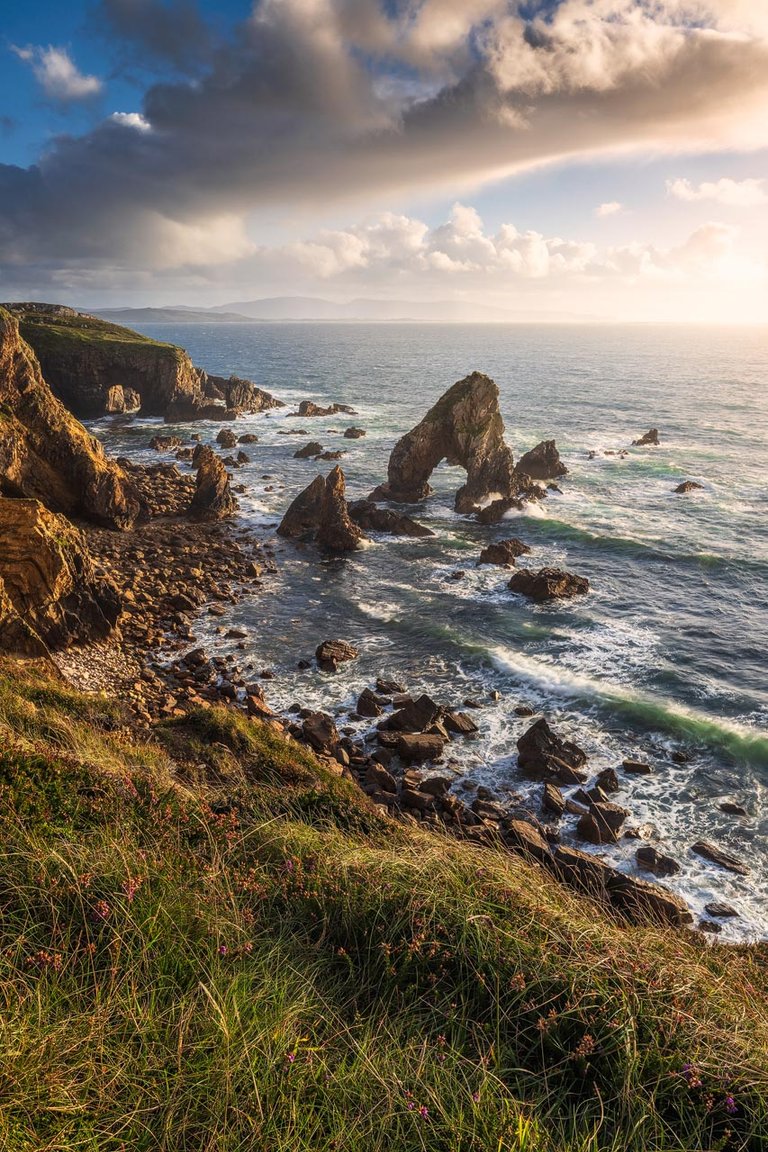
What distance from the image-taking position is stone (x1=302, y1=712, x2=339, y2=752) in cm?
2175

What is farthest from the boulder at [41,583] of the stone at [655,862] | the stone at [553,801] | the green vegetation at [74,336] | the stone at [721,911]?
the green vegetation at [74,336]

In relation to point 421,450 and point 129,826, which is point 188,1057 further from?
point 421,450

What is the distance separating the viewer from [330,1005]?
5.40 metres

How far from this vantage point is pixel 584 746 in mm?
23188

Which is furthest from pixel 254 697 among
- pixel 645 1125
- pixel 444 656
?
pixel 645 1125

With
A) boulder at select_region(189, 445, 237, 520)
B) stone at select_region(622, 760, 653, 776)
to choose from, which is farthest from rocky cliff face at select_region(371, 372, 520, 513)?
stone at select_region(622, 760, 653, 776)

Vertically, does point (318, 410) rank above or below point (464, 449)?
above

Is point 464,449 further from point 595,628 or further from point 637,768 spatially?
point 637,768

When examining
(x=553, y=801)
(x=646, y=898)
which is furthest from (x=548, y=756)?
(x=646, y=898)

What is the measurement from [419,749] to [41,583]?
15.8m

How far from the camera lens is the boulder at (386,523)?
4591cm

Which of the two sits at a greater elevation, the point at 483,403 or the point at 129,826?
the point at 483,403

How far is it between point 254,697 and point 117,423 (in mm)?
70268

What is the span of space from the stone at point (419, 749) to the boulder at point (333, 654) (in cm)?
658
